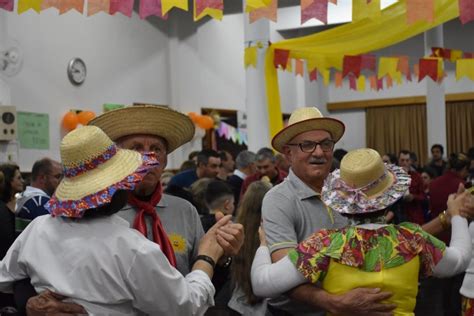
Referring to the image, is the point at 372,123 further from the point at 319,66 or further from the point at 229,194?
the point at 229,194

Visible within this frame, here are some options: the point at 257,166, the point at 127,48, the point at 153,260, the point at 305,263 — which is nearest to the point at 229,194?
the point at 257,166

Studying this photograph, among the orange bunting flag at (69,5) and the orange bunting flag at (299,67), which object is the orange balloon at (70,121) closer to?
the orange bunting flag at (299,67)

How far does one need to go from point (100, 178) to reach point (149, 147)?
56 centimetres

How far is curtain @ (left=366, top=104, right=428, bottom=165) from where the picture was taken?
1712 cm

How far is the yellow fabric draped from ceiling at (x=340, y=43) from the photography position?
7918 millimetres

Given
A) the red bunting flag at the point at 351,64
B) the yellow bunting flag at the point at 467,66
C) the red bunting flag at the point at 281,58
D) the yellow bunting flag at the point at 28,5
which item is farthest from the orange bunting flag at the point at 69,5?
the yellow bunting flag at the point at 467,66

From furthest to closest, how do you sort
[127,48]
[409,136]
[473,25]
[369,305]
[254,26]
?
[409,136] < [473,25] < [127,48] < [254,26] < [369,305]

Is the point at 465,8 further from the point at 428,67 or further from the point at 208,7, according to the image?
the point at 428,67

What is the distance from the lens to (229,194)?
4879 mm

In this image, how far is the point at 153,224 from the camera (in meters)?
2.52

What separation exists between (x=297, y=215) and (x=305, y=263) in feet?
1.58

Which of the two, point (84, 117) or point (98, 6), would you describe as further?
point (84, 117)

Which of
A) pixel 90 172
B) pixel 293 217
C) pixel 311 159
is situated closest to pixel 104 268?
pixel 90 172

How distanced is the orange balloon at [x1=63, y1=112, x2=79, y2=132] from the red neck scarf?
24.6 ft
